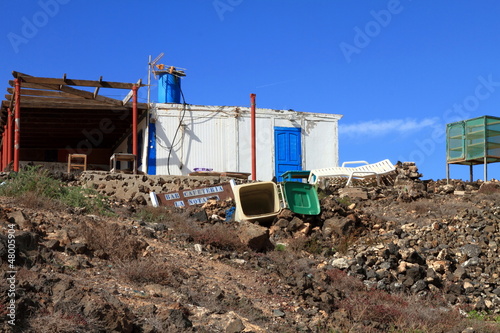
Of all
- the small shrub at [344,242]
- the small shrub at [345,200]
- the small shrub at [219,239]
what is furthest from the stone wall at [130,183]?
the small shrub at [219,239]

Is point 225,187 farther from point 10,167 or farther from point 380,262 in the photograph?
point 10,167

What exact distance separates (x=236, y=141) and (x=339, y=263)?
1137cm

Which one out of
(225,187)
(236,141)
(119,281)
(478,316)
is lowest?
(478,316)

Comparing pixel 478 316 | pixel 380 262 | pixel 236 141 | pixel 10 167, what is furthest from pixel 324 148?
pixel 478 316

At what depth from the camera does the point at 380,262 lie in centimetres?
1077

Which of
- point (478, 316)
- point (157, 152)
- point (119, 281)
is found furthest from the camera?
point (157, 152)

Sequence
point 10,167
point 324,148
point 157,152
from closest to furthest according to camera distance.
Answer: point 10,167
point 157,152
point 324,148

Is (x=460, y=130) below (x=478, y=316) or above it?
above

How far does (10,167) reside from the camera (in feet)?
61.3

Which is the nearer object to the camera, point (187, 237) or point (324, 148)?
point (187, 237)

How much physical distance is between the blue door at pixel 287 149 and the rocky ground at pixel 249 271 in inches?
296

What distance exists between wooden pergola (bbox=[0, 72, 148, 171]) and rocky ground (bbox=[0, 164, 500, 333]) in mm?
7208

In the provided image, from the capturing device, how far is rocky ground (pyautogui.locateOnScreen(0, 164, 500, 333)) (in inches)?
255

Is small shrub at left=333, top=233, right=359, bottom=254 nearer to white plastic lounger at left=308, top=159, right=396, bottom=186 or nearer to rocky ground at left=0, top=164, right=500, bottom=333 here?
rocky ground at left=0, top=164, right=500, bottom=333
